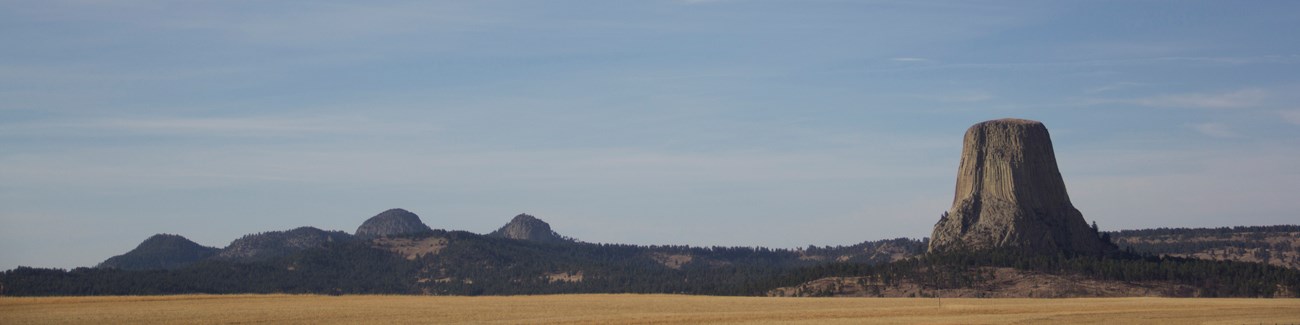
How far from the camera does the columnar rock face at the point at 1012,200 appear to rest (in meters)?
170

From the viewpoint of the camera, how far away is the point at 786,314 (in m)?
84.8

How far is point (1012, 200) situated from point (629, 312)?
332 feet

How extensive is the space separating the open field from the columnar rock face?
65.7m

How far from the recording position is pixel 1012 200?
173375mm

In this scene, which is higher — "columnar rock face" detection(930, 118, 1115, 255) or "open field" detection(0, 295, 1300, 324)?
"columnar rock face" detection(930, 118, 1115, 255)

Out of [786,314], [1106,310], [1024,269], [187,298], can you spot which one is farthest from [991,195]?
[187,298]

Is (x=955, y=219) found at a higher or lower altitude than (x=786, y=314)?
higher

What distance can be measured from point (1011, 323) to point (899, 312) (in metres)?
13.7

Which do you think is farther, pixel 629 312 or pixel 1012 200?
pixel 1012 200

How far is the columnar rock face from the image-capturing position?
558 feet

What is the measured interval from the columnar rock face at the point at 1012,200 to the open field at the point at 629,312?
216 ft

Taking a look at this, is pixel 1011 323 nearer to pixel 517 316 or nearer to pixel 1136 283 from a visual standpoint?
pixel 517 316

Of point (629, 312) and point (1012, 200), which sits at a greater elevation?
point (1012, 200)

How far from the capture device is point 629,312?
87.9 meters
